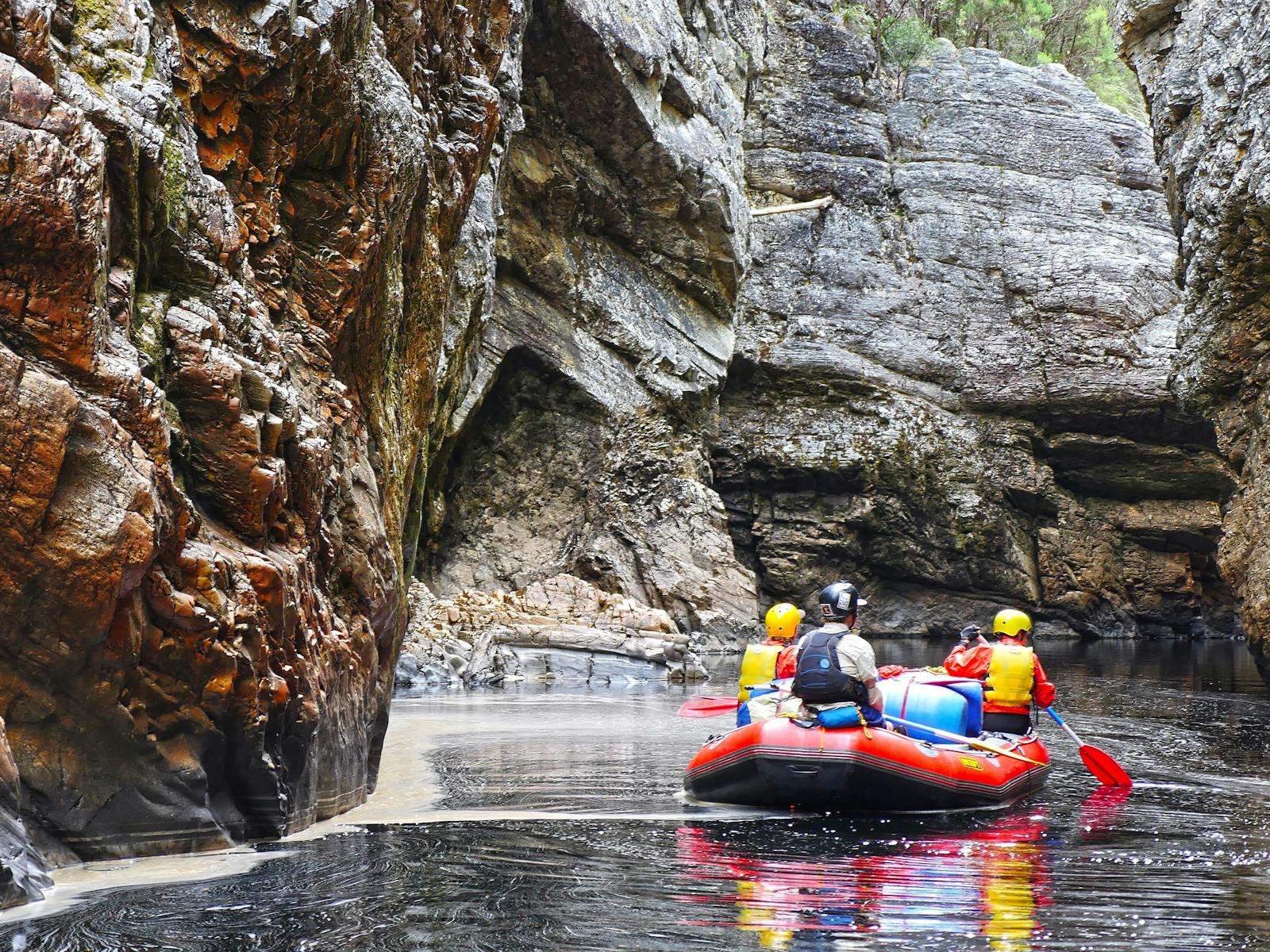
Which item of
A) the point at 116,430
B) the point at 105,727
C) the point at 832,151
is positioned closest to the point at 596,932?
the point at 105,727

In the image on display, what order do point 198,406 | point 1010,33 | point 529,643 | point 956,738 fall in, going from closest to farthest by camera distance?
point 198,406, point 956,738, point 529,643, point 1010,33

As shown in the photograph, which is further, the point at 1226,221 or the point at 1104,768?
the point at 1226,221

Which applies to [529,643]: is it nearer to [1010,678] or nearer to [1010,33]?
[1010,678]

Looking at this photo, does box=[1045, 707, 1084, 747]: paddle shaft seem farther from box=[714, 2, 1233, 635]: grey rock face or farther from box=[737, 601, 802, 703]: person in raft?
box=[714, 2, 1233, 635]: grey rock face

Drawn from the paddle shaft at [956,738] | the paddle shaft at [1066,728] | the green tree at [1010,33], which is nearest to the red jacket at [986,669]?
the paddle shaft at [1066,728]

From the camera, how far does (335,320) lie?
9.17m

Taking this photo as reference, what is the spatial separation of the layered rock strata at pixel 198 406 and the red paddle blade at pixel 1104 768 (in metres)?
6.37

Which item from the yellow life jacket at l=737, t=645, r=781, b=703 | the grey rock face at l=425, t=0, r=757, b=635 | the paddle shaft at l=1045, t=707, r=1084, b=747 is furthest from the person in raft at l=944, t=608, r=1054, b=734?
the grey rock face at l=425, t=0, r=757, b=635

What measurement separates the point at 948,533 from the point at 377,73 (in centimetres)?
3100

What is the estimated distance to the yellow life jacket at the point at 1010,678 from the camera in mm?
11164

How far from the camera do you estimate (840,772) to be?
892 centimetres

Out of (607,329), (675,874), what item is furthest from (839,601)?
(607,329)

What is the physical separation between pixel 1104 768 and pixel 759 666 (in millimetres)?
3304

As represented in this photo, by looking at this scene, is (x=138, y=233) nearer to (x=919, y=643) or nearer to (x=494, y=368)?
(x=494, y=368)
